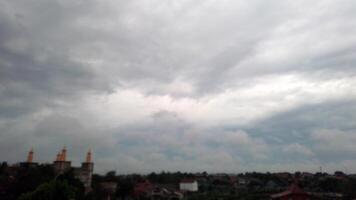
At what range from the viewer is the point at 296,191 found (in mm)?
40500

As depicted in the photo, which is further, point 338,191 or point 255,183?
point 255,183

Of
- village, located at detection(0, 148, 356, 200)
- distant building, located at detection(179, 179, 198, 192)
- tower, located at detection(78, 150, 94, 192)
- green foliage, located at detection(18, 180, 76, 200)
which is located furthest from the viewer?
distant building, located at detection(179, 179, 198, 192)

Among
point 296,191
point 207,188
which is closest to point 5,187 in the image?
point 296,191

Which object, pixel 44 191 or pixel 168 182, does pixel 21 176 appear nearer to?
pixel 44 191

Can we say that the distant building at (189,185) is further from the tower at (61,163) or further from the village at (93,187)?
the tower at (61,163)

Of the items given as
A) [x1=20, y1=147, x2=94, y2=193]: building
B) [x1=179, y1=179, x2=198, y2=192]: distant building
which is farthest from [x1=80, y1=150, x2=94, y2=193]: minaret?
[x1=179, y1=179, x2=198, y2=192]: distant building

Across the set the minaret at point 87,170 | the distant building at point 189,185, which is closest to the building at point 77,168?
the minaret at point 87,170

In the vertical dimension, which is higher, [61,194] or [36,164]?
[36,164]

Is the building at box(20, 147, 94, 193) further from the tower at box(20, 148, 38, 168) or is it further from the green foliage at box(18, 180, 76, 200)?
the green foliage at box(18, 180, 76, 200)

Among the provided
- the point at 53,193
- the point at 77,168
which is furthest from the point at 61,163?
the point at 53,193

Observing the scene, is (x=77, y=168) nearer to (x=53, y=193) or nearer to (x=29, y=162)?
(x=29, y=162)

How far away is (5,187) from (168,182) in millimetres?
84861

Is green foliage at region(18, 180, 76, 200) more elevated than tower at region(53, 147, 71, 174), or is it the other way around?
tower at region(53, 147, 71, 174)

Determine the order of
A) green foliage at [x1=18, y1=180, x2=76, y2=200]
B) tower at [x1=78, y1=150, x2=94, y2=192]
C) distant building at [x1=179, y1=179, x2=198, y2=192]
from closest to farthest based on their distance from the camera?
green foliage at [x1=18, y1=180, x2=76, y2=200] → tower at [x1=78, y1=150, x2=94, y2=192] → distant building at [x1=179, y1=179, x2=198, y2=192]
